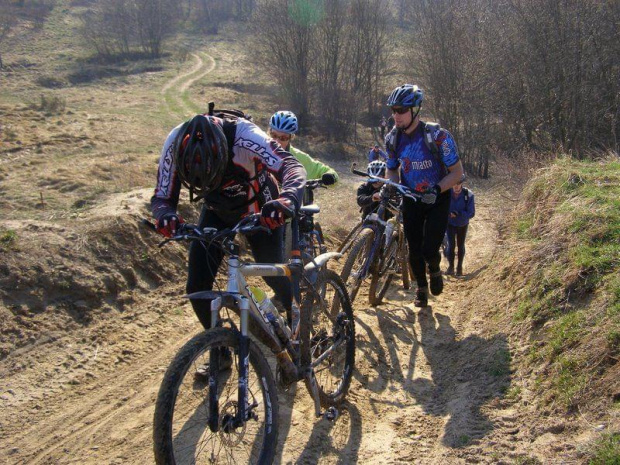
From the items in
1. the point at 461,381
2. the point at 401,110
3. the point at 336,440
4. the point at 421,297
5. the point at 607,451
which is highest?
the point at 401,110

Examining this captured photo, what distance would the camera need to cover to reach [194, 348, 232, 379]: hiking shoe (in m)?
2.95

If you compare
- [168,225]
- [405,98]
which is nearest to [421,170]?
[405,98]

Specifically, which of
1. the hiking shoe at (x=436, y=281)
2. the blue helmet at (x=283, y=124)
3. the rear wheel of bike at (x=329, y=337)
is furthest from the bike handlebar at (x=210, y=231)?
the hiking shoe at (x=436, y=281)

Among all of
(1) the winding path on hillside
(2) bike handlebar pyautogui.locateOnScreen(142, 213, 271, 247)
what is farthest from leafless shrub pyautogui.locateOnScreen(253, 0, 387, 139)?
(2) bike handlebar pyautogui.locateOnScreen(142, 213, 271, 247)

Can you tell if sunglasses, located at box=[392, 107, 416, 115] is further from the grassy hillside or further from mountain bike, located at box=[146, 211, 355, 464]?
mountain bike, located at box=[146, 211, 355, 464]

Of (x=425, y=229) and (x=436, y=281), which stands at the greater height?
(x=425, y=229)

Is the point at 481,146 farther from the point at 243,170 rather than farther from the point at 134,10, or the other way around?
the point at 134,10

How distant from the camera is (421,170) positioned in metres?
5.84

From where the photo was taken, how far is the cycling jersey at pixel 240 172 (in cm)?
377

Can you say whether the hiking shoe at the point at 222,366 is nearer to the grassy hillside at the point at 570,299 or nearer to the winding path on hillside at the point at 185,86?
the grassy hillside at the point at 570,299

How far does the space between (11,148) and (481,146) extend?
2041 cm

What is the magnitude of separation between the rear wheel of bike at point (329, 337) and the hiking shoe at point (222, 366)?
34.9 inches

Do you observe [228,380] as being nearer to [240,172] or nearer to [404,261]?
[240,172]

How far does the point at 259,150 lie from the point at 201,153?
2.35 feet
